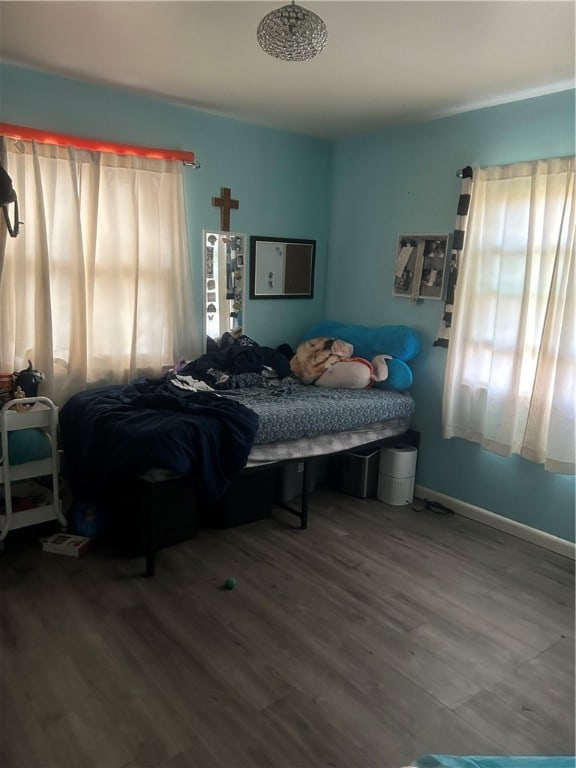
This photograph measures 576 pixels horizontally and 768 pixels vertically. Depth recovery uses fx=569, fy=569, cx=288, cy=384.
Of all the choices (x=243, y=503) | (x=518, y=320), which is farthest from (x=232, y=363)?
(x=518, y=320)

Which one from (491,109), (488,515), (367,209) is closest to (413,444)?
(488,515)

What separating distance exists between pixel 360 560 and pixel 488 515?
3.32 feet

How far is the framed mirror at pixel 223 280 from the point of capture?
392 centimetres

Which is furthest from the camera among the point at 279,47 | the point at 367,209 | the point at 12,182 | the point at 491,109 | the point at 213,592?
the point at 367,209

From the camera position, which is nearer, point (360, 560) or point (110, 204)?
point (360, 560)

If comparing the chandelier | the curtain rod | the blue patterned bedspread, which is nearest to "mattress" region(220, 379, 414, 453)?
the blue patterned bedspread

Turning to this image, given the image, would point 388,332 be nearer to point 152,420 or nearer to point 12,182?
point 152,420

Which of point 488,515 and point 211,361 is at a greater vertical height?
point 211,361

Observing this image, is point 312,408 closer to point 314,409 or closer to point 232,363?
point 314,409

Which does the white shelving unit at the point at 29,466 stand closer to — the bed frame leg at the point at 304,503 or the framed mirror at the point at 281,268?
the bed frame leg at the point at 304,503

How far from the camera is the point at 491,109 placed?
3.33 m

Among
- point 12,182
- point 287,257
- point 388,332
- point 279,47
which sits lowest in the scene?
point 388,332

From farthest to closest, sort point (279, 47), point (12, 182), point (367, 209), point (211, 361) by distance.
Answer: point (367, 209) → point (211, 361) → point (12, 182) → point (279, 47)

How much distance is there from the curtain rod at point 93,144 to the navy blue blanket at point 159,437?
1420mm
